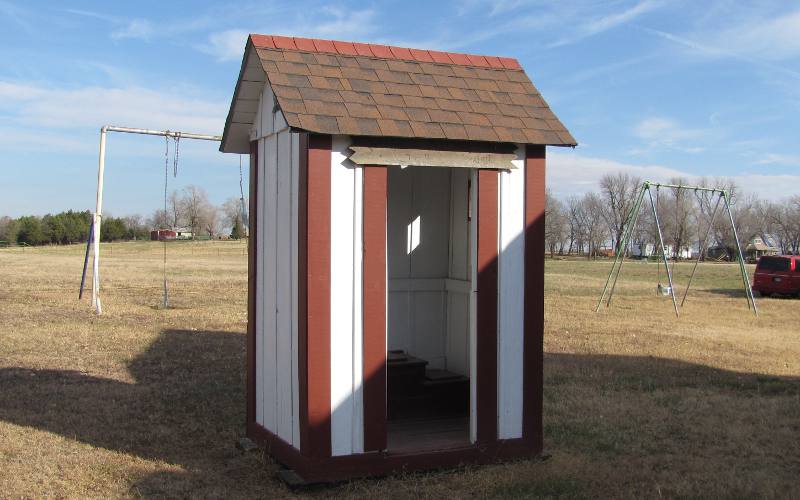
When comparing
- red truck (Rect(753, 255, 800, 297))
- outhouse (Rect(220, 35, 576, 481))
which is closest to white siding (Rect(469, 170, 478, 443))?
outhouse (Rect(220, 35, 576, 481))

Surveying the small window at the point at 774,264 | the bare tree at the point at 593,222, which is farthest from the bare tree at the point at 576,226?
the small window at the point at 774,264

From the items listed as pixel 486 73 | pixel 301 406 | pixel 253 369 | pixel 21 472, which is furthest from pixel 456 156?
pixel 21 472

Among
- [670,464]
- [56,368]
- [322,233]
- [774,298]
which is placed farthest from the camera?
[774,298]

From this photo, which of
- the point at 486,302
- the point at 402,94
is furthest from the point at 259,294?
the point at 402,94

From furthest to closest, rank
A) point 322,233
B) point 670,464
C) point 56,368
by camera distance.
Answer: point 56,368 → point 670,464 → point 322,233

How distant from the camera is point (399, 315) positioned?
8.40m

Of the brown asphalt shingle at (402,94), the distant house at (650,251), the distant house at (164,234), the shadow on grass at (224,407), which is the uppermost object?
the brown asphalt shingle at (402,94)

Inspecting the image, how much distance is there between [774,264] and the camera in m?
27.6

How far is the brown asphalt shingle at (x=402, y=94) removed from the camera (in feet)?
20.2

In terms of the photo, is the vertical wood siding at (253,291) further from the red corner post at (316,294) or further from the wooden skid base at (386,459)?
the red corner post at (316,294)

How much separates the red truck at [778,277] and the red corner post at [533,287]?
2288cm

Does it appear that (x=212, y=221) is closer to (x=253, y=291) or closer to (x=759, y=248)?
(x=759, y=248)

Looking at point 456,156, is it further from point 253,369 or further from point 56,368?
point 56,368

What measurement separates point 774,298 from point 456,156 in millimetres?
23594
